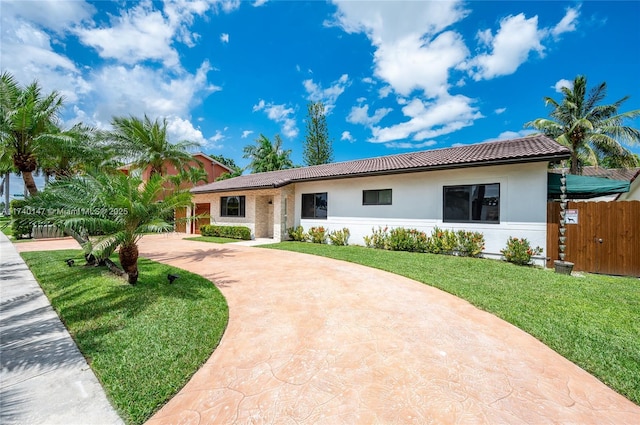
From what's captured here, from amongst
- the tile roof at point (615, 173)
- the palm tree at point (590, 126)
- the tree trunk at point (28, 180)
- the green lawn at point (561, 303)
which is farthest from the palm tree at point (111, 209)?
the tile roof at point (615, 173)

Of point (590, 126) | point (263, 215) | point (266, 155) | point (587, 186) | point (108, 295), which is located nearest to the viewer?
point (108, 295)

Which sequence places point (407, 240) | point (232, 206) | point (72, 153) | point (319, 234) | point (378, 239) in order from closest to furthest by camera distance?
point (72, 153)
point (407, 240)
point (378, 239)
point (319, 234)
point (232, 206)

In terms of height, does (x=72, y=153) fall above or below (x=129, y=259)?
above

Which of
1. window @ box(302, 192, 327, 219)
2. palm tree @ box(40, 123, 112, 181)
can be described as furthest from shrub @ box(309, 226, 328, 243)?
palm tree @ box(40, 123, 112, 181)

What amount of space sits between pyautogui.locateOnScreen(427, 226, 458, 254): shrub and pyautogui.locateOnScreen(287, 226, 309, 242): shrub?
6843 millimetres

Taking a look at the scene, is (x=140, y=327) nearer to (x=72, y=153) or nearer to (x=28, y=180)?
(x=28, y=180)

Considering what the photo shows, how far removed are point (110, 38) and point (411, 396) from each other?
13763 mm

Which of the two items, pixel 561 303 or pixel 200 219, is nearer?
pixel 561 303

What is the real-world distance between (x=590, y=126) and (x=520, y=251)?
16614 millimetres

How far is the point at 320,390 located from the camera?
264 cm

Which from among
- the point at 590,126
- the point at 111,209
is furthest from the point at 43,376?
the point at 590,126

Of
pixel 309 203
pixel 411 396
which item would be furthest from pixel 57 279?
pixel 309 203

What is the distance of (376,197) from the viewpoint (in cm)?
1250

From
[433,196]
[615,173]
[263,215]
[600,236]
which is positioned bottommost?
[600,236]
